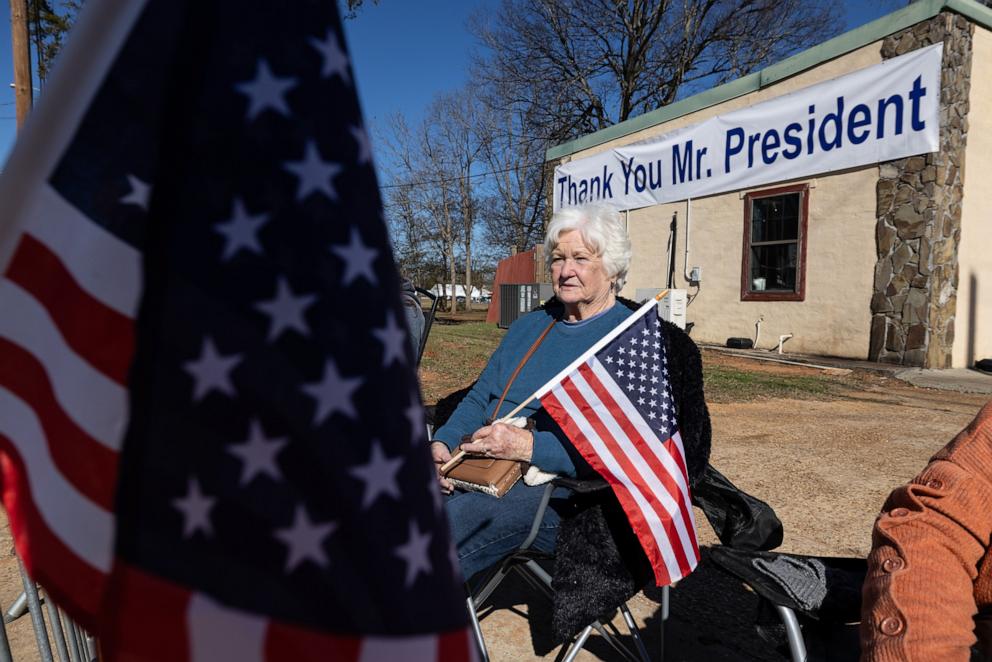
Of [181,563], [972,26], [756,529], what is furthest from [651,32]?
[181,563]

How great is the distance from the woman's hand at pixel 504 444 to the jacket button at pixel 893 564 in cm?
108

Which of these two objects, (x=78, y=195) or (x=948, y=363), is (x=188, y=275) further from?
(x=948, y=363)

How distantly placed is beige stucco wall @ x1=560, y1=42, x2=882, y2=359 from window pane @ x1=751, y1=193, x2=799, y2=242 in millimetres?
267

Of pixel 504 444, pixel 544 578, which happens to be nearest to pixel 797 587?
pixel 544 578

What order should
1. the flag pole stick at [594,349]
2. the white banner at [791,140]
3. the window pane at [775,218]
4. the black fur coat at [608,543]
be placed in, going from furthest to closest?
the window pane at [775,218] → the white banner at [791,140] → the flag pole stick at [594,349] → the black fur coat at [608,543]

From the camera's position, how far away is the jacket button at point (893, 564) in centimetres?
146

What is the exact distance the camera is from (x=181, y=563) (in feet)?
2.12

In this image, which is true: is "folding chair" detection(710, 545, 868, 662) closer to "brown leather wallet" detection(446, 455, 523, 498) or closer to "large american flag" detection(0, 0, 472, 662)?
"brown leather wallet" detection(446, 455, 523, 498)

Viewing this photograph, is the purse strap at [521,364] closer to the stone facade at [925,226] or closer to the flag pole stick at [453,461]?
the flag pole stick at [453,461]

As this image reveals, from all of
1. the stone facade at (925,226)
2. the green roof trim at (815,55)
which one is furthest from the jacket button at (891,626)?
the green roof trim at (815,55)

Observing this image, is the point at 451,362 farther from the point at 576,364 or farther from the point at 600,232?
the point at 576,364

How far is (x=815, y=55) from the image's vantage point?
417 inches

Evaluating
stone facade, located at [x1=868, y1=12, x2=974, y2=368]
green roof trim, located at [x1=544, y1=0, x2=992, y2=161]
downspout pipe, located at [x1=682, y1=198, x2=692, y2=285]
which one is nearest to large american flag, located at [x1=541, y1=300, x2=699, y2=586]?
stone facade, located at [x1=868, y1=12, x2=974, y2=368]

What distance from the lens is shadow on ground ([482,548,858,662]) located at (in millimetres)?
→ 2512
